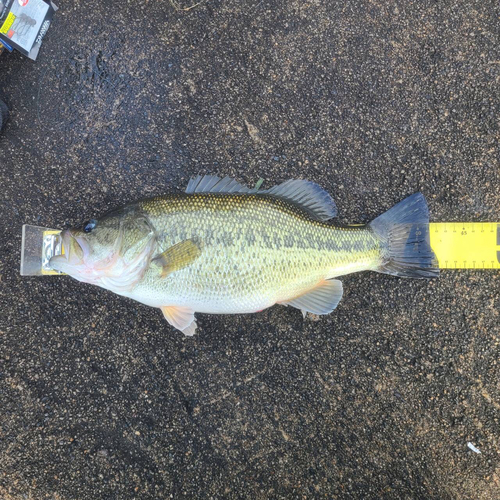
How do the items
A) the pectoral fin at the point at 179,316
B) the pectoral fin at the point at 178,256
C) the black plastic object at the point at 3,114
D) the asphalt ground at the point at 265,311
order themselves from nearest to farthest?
the pectoral fin at the point at 178,256, the pectoral fin at the point at 179,316, the asphalt ground at the point at 265,311, the black plastic object at the point at 3,114

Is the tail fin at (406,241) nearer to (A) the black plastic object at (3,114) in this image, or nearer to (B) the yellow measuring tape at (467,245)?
(B) the yellow measuring tape at (467,245)

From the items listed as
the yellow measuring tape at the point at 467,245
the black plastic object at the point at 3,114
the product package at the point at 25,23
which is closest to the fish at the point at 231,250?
the yellow measuring tape at the point at 467,245

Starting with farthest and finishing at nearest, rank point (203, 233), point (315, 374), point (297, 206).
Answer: point (315, 374)
point (297, 206)
point (203, 233)

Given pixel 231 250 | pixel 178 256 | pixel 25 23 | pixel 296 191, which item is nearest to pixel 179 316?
pixel 178 256

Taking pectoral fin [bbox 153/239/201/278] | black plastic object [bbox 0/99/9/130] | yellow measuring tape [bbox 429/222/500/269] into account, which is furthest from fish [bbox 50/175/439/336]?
black plastic object [bbox 0/99/9/130]

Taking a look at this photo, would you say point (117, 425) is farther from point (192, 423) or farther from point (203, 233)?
point (203, 233)

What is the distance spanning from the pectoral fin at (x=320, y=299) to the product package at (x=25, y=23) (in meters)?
2.40

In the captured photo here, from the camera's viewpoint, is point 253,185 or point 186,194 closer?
point 186,194

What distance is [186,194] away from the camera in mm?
2068

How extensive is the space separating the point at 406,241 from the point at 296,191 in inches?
29.2

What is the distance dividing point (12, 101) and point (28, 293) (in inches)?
52.0

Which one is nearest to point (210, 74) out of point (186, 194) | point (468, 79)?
point (186, 194)

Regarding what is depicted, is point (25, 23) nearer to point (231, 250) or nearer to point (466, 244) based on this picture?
point (231, 250)

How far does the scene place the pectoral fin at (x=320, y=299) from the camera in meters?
2.19
